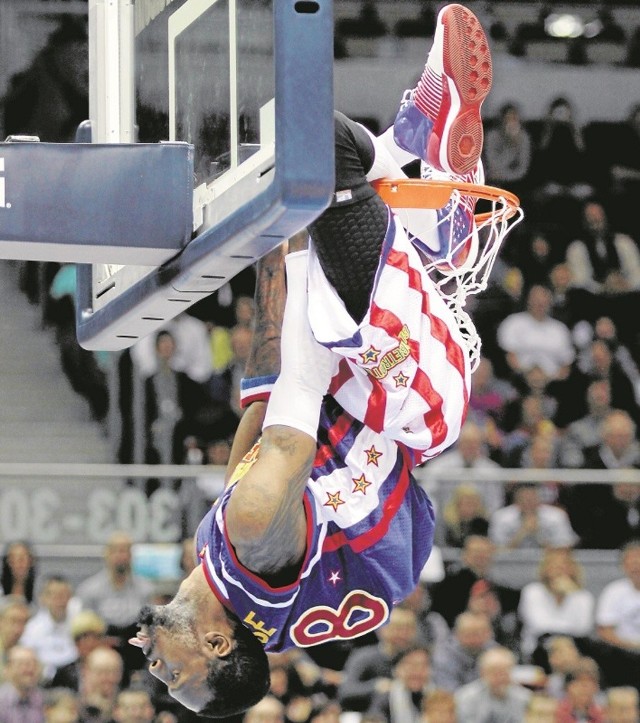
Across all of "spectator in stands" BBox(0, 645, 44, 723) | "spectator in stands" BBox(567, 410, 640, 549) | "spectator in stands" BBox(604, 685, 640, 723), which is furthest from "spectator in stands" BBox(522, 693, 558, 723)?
"spectator in stands" BBox(0, 645, 44, 723)

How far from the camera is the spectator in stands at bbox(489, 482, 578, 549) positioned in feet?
32.9

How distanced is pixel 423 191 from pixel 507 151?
28.2 ft

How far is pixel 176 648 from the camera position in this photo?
480 cm

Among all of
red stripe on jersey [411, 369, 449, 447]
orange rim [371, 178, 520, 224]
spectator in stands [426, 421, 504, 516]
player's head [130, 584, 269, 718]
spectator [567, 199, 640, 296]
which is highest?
orange rim [371, 178, 520, 224]

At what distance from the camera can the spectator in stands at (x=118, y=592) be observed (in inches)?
364

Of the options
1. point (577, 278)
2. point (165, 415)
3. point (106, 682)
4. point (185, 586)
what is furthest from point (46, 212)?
point (577, 278)

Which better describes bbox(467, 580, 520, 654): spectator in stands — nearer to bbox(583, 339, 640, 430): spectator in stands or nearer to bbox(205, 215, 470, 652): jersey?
bbox(583, 339, 640, 430): spectator in stands

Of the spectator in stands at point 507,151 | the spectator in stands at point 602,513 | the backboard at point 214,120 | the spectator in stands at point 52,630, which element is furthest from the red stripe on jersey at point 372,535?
the spectator in stands at point 507,151

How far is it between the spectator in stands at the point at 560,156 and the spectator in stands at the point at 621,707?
5.25 m

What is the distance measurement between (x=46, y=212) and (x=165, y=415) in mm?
6795

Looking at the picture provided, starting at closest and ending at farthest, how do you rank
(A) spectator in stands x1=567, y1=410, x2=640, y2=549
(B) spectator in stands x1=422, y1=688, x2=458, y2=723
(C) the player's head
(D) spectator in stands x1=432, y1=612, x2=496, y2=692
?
(C) the player's head, (B) spectator in stands x1=422, y1=688, x2=458, y2=723, (D) spectator in stands x1=432, y1=612, x2=496, y2=692, (A) spectator in stands x1=567, y1=410, x2=640, y2=549

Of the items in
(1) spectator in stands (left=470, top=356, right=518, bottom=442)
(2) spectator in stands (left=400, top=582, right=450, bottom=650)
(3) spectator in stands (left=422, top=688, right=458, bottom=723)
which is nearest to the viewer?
(3) spectator in stands (left=422, top=688, right=458, bottom=723)

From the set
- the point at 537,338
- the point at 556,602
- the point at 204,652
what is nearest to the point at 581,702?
the point at 556,602

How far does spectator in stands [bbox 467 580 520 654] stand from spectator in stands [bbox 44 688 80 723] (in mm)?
2345
